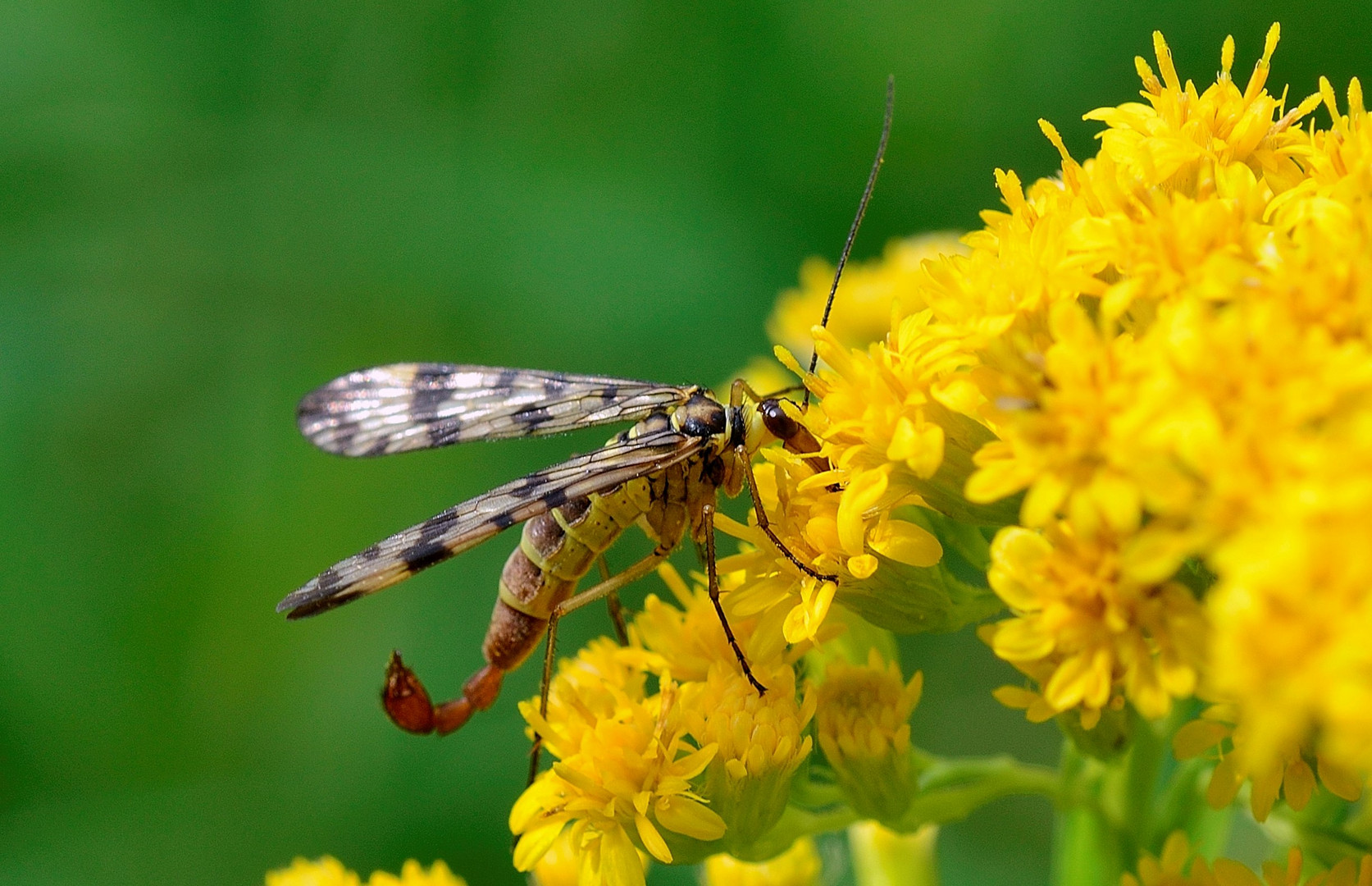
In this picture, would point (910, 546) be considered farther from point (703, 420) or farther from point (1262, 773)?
point (703, 420)

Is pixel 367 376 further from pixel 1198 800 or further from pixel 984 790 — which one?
pixel 1198 800

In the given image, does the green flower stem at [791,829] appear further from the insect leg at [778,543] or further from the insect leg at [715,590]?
the insect leg at [778,543]

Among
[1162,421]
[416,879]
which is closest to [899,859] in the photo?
[416,879]

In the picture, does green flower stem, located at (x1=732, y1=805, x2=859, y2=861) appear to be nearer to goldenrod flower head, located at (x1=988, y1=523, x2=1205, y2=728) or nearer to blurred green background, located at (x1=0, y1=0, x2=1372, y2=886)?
goldenrod flower head, located at (x1=988, y1=523, x2=1205, y2=728)

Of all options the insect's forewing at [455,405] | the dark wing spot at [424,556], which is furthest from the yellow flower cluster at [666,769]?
the insect's forewing at [455,405]

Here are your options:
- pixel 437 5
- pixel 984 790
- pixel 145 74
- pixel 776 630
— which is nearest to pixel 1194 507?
pixel 776 630
